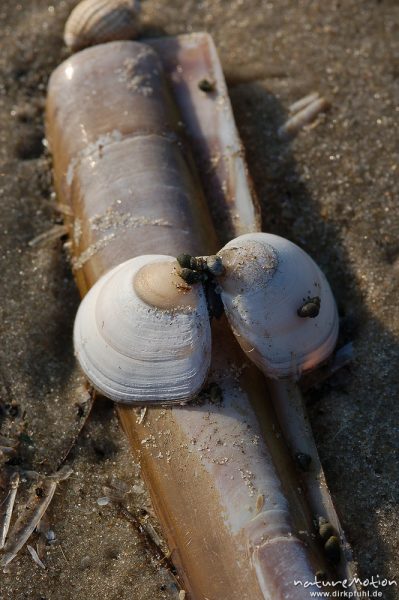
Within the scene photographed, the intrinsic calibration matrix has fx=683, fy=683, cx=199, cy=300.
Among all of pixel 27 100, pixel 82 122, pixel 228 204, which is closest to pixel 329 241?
pixel 228 204

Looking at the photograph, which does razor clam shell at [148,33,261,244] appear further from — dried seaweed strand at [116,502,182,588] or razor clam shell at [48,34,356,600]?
dried seaweed strand at [116,502,182,588]

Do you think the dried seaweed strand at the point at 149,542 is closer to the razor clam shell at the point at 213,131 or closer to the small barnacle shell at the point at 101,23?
the razor clam shell at the point at 213,131

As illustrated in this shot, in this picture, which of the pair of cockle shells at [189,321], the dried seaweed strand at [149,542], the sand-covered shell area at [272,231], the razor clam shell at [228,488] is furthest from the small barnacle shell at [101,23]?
the dried seaweed strand at [149,542]

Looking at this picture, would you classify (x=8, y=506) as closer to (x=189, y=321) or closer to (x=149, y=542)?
(x=149, y=542)

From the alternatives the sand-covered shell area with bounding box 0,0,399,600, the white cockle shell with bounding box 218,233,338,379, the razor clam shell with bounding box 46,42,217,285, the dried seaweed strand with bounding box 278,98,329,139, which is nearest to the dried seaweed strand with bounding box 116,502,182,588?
the sand-covered shell area with bounding box 0,0,399,600

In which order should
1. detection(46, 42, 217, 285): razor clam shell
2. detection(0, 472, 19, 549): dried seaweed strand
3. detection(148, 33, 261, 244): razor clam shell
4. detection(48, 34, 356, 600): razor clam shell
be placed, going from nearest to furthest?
detection(48, 34, 356, 600): razor clam shell → detection(0, 472, 19, 549): dried seaweed strand → detection(46, 42, 217, 285): razor clam shell → detection(148, 33, 261, 244): razor clam shell

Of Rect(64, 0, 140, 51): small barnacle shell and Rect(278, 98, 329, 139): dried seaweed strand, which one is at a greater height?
Rect(64, 0, 140, 51): small barnacle shell

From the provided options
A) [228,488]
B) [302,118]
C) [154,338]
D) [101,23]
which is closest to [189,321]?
[154,338]
